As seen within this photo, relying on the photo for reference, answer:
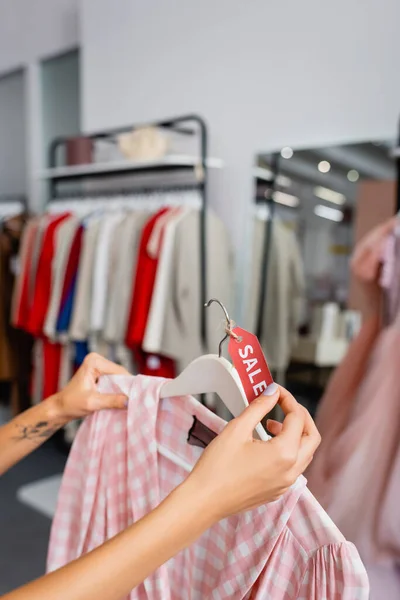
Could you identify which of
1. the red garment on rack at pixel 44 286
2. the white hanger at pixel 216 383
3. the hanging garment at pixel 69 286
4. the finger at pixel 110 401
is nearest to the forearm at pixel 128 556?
the white hanger at pixel 216 383

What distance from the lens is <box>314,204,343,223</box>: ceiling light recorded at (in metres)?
1.76

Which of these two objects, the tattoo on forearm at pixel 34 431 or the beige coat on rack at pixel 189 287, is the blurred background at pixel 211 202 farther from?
the tattoo on forearm at pixel 34 431

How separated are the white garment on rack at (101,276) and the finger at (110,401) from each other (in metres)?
1.48

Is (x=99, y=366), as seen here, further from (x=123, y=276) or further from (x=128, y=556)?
(x=123, y=276)

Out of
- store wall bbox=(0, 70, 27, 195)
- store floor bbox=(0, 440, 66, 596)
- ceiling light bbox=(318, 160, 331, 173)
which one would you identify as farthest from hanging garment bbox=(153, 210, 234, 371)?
store wall bbox=(0, 70, 27, 195)

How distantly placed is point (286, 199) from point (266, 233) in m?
0.15

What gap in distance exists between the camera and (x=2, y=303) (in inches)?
115

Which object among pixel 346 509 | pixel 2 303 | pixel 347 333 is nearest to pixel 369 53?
pixel 347 333

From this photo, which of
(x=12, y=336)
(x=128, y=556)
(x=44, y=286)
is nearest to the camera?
(x=128, y=556)

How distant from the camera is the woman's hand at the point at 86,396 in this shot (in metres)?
0.77

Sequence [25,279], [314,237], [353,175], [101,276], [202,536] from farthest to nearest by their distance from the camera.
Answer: [25,279] → [101,276] → [314,237] → [353,175] → [202,536]

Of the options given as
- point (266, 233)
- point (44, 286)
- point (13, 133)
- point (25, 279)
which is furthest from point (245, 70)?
point (13, 133)

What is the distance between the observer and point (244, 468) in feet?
1.63

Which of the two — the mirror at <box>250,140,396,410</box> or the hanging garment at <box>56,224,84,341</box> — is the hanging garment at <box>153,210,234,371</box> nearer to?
the mirror at <box>250,140,396,410</box>
